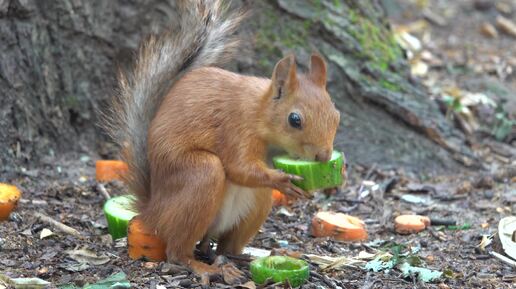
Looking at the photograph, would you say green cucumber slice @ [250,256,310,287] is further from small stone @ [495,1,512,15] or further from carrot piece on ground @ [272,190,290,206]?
small stone @ [495,1,512,15]

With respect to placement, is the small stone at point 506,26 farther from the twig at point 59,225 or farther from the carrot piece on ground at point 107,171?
the twig at point 59,225

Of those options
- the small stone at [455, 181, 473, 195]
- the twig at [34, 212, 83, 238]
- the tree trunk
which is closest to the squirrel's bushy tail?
the twig at [34, 212, 83, 238]

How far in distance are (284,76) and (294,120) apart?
21 cm

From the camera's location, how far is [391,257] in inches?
159

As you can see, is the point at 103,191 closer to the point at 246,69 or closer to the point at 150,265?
the point at 150,265

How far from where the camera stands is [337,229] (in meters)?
4.43

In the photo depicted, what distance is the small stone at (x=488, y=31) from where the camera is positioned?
342 inches

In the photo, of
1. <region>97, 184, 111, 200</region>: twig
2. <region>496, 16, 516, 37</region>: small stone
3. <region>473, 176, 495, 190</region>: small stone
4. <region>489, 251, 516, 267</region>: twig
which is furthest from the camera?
<region>496, 16, 516, 37</region>: small stone

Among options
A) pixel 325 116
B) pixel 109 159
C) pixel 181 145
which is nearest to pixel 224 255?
pixel 181 145

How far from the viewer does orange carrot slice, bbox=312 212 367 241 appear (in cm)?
442

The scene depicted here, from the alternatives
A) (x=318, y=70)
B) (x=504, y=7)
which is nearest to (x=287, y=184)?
(x=318, y=70)

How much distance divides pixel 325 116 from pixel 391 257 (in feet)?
2.82

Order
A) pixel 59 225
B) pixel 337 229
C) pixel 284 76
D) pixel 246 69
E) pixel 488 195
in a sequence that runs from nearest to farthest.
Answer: pixel 284 76 < pixel 59 225 < pixel 337 229 < pixel 488 195 < pixel 246 69

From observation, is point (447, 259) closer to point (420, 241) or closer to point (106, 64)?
point (420, 241)
